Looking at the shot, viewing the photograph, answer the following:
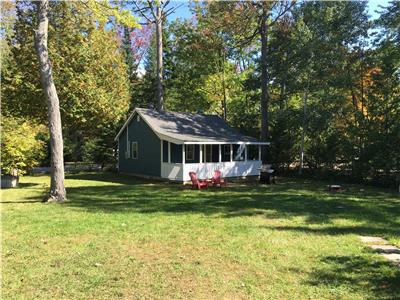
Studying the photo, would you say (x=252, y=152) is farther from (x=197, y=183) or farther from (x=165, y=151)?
(x=197, y=183)

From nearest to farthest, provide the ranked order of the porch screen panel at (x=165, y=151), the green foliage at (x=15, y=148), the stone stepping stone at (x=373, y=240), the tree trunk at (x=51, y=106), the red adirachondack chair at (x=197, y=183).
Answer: the stone stepping stone at (x=373, y=240)
the tree trunk at (x=51, y=106)
the green foliage at (x=15, y=148)
the red adirachondack chair at (x=197, y=183)
the porch screen panel at (x=165, y=151)

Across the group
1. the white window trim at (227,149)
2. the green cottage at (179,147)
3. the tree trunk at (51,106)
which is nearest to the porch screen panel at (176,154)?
the green cottage at (179,147)

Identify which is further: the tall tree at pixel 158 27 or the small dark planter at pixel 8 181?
the tall tree at pixel 158 27

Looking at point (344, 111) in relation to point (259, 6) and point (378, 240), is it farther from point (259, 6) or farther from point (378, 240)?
point (378, 240)

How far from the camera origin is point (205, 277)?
5289mm

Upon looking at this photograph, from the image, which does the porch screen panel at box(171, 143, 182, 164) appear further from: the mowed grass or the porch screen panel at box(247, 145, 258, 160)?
the mowed grass

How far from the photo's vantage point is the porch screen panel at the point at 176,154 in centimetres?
2086

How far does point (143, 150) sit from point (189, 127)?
2866 millimetres

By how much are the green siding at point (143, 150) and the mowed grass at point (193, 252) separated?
1004cm

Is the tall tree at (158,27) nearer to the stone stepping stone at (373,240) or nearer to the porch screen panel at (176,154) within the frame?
the porch screen panel at (176,154)

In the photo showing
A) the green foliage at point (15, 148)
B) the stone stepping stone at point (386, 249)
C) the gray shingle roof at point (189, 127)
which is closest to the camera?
the stone stepping stone at point (386, 249)

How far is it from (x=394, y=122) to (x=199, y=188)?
10.8m

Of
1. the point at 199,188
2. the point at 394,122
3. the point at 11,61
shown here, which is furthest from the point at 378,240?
the point at 11,61

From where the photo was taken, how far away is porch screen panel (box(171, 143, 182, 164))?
20859 millimetres
